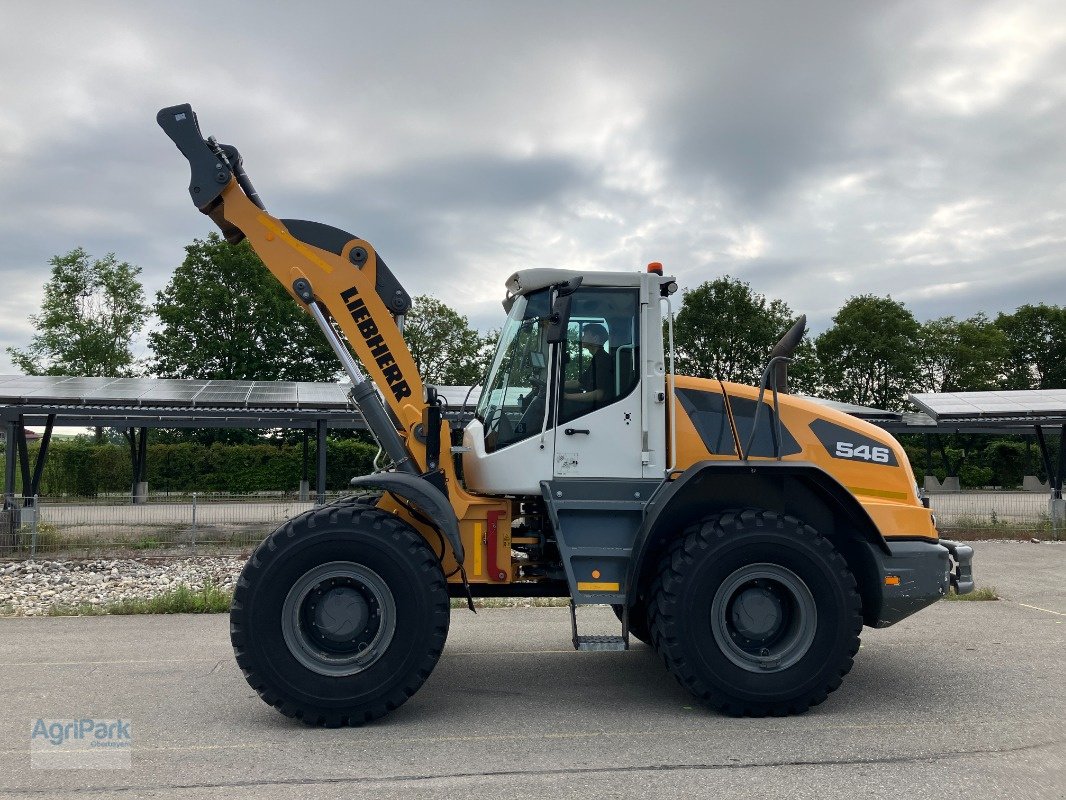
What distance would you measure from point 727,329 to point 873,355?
51.5 ft

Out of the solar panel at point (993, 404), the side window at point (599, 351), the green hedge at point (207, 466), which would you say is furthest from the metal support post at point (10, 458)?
the solar panel at point (993, 404)

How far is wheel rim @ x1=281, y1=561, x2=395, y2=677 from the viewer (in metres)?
5.46

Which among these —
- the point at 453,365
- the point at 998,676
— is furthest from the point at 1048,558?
the point at 453,365

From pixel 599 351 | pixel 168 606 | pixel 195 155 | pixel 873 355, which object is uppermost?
pixel 873 355

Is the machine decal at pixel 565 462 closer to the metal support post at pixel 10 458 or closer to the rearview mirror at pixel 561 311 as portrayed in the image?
the rearview mirror at pixel 561 311

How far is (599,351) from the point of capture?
19.6ft

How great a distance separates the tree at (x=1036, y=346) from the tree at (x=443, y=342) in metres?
36.8

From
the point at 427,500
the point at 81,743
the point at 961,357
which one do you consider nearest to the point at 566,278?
the point at 427,500

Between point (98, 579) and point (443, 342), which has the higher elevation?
point (443, 342)

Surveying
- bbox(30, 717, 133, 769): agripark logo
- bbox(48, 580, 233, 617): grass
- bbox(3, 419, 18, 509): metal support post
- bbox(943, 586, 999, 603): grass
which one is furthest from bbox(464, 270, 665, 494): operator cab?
bbox(3, 419, 18, 509): metal support post

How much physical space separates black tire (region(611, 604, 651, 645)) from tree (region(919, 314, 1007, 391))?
50361 mm

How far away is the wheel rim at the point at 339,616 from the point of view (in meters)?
5.46

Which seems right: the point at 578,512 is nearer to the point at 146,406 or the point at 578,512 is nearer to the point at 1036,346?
the point at 146,406

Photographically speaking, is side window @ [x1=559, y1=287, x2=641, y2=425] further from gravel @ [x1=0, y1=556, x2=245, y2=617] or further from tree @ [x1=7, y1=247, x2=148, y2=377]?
Result: tree @ [x1=7, y1=247, x2=148, y2=377]
